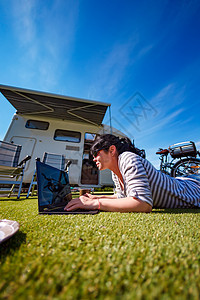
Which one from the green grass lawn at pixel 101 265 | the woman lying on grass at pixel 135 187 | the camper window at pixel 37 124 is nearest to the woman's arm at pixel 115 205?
the woman lying on grass at pixel 135 187

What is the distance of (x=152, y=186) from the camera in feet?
3.96

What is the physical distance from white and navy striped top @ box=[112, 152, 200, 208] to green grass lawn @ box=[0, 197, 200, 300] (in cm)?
42

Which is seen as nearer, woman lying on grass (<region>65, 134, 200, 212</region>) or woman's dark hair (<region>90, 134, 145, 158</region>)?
woman lying on grass (<region>65, 134, 200, 212</region>)

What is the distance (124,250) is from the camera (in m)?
0.45

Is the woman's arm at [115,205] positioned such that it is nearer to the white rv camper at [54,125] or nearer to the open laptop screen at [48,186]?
the open laptop screen at [48,186]

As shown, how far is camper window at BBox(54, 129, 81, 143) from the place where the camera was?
5.80m

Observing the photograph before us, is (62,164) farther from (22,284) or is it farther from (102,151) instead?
(22,284)

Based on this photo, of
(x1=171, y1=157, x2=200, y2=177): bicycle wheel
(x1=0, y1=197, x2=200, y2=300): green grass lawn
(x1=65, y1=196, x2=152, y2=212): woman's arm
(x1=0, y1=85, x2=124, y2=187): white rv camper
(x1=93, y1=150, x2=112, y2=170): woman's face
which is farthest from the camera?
(x1=0, y1=85, x2=124, y2=187): white rv camper

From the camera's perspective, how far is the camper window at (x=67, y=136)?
5802 millimetres

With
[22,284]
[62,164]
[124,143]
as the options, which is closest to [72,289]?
[22,284]

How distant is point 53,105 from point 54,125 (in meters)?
1.02

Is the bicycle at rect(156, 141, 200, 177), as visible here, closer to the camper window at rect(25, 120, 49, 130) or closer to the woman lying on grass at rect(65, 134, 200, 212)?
the woman lying on grass at rect(65, 134, 200, 212)

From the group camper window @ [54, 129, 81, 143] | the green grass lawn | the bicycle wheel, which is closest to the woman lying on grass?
the green grass lawn

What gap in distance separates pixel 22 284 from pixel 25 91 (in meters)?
5.72
